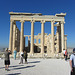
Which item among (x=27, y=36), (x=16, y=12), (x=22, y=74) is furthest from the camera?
(x=27, y=36)

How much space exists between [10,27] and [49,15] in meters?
10.0

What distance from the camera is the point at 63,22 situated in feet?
87.0

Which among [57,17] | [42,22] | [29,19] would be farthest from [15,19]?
[57,17]

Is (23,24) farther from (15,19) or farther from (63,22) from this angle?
(63,22)

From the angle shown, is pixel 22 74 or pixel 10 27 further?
pixel 10 27

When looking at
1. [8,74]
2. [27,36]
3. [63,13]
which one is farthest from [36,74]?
[27,36]

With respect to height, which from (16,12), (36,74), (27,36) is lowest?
(36,74)

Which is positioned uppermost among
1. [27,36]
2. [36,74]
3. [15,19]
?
[15,19]

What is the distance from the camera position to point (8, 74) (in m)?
6.93

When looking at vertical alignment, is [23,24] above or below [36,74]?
above

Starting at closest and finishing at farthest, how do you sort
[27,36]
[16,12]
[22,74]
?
[22,74]
[16,12]
[27,36]

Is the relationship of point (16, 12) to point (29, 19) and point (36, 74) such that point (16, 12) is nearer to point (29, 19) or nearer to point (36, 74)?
point (29, 19)

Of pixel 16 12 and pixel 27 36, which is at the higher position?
pixel 16 12

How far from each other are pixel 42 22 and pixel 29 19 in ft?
10.8
